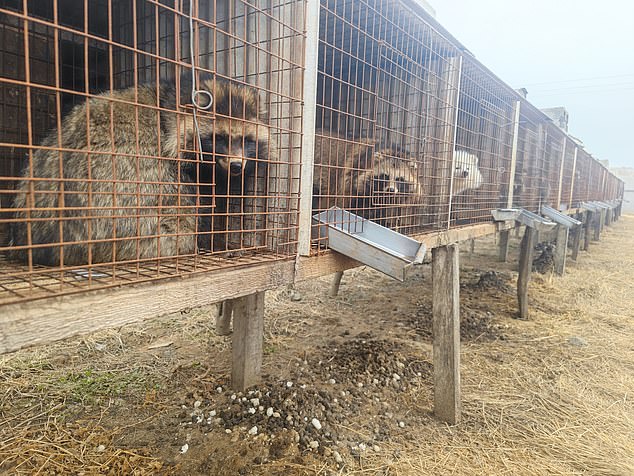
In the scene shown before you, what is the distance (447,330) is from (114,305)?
238 cm

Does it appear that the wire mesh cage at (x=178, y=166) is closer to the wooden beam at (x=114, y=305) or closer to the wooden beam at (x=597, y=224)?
the wooden beam at (x=114, y=305)

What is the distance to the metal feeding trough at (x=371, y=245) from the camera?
2328mm

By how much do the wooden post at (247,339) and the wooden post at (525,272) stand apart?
13.7 feet

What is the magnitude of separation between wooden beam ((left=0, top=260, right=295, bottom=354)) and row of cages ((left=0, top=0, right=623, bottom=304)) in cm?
4

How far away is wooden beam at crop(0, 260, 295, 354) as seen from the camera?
48.9 inches

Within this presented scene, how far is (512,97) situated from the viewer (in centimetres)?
543

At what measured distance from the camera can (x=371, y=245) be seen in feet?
7.75

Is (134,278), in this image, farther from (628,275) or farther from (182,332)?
(628,275)

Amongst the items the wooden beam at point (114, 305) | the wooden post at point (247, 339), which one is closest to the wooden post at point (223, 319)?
the wooden post at point (247, 339)

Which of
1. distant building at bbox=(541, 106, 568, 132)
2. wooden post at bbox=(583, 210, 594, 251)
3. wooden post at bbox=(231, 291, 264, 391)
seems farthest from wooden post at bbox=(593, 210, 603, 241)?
wooden post at bbox=(231, 291, 264, 391)

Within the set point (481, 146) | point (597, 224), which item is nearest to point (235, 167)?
point (481, 146)

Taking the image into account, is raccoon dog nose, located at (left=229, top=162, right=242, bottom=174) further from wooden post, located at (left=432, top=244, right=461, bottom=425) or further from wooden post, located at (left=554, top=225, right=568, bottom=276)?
wooden post, located at (left=554, top=225, right=568, bottom=276)

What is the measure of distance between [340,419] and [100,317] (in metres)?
2.15

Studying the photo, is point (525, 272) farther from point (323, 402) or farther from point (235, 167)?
point (235, 167)
